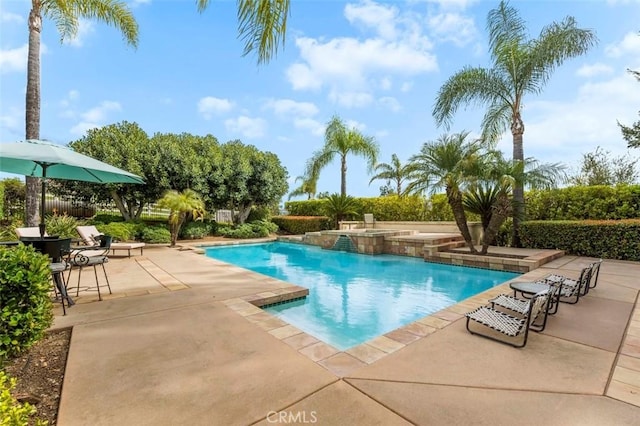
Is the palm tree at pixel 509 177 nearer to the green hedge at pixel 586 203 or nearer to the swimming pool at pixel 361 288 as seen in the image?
the green hedge at pixel 586 203

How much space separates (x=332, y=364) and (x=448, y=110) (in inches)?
435

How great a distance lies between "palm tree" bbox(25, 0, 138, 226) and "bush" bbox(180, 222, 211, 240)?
24.2 ft

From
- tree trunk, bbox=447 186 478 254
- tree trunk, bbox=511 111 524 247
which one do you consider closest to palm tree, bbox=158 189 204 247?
tree trunk, bbox=447 186 478 254

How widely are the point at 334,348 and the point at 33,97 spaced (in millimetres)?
10868

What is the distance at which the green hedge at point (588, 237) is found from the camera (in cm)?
870

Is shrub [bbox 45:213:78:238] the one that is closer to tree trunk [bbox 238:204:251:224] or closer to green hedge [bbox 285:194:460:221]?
tree trunk [bbox 238:204:251:224]

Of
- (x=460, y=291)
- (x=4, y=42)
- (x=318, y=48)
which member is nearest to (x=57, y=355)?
(x=460, y=291)

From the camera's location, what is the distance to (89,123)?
47.8ft

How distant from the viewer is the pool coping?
2.85m

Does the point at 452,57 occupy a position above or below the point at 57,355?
above

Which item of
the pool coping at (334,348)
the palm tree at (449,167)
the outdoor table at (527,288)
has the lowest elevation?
the pool coping at (334,348)

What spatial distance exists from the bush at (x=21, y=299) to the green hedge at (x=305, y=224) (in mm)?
16930

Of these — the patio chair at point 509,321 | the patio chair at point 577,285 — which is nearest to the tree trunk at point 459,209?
the patio chair at point 577,285

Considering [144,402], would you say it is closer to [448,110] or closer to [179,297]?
[179,297]
